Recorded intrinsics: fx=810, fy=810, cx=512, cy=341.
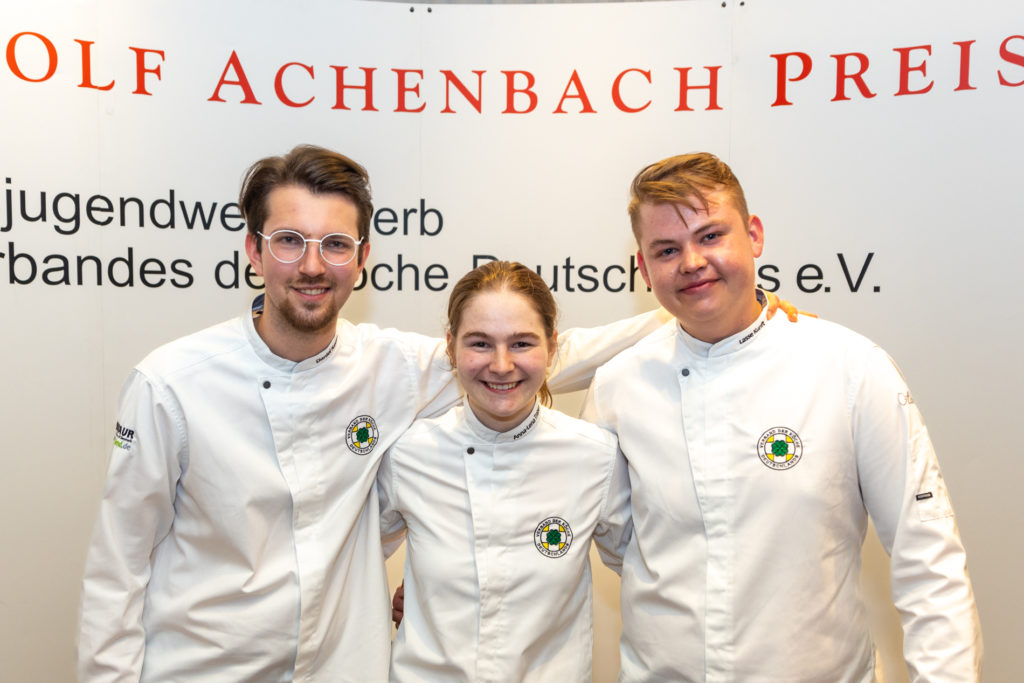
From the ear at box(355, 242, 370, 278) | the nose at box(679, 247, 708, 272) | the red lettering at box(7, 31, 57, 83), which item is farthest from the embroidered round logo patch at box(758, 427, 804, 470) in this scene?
the red lettering at box(7, 31, 57, 83)

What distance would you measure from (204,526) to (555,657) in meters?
0.85

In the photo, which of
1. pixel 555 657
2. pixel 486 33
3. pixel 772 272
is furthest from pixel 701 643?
pixel 486 33

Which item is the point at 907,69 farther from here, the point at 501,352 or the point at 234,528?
the point at 234,528

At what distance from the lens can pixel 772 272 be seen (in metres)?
2.63

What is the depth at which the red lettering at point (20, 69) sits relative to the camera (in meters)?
2.40

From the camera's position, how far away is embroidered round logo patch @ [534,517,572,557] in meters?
1.81

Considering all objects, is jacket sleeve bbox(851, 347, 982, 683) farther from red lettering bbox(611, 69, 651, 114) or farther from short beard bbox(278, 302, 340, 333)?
red lettering bbox(611, 69, 651, 114)

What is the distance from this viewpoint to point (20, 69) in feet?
7.91

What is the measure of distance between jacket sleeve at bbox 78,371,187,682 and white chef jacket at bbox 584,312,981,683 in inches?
41.9

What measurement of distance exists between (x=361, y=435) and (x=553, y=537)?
514mm

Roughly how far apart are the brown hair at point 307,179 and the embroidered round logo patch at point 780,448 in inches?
39.8

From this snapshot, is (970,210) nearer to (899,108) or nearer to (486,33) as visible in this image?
(899,108)

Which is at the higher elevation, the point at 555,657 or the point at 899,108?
the point at 899,108

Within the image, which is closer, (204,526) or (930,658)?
(930,658)
